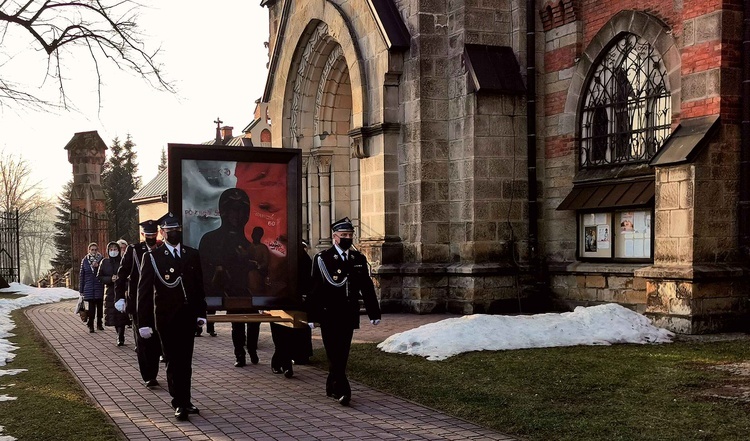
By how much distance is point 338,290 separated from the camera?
8.88 metres

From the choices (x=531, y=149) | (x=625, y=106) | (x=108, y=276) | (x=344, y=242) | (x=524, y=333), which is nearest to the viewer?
(x=344, y=242)

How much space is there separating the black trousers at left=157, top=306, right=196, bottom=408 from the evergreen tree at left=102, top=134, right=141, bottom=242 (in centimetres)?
5210

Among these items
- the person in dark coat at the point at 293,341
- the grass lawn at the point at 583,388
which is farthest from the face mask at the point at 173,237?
the grass lawn at the point at 583,388

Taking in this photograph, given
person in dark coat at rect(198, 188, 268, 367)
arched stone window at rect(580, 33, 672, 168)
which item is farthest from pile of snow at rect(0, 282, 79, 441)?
arched stone window at rect(580, 33, 672, 168)

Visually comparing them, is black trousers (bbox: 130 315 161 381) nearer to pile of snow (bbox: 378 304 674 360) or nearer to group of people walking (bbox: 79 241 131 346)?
pile of snow (bbox: 378 304 674 360)

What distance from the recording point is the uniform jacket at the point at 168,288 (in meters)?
8.31

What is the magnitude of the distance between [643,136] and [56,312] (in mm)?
15318

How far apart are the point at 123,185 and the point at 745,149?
59543 mm

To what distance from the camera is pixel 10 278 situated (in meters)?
32.0

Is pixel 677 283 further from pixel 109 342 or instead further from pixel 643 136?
pixel 109 342

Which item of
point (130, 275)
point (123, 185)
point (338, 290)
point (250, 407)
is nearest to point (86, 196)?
point (130, 275)

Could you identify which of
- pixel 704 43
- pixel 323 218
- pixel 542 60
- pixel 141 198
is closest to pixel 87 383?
pixel 704 43

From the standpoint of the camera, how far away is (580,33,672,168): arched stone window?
13961 mm

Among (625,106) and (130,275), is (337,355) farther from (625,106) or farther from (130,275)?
(625,106)
